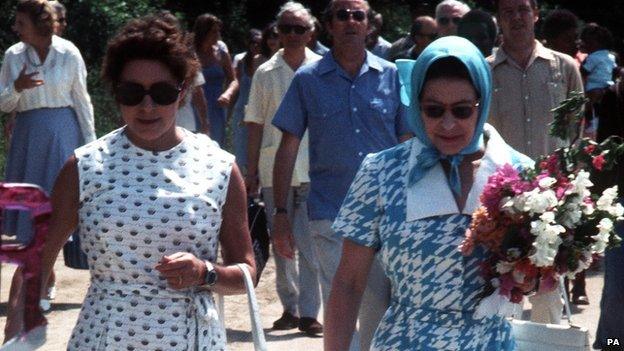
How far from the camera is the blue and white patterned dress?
4453mm

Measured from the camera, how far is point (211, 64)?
45.5 feet

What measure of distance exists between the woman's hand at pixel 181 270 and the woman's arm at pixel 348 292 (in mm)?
462

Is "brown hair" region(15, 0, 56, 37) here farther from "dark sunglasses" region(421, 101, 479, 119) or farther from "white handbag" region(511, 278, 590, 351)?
"dark sunglasses" region(421, 101, 479, 119)

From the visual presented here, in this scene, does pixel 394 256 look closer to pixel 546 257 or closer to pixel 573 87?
pixel 546 257

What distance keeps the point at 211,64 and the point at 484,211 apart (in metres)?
9.66

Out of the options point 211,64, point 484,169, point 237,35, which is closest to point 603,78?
point 211,64

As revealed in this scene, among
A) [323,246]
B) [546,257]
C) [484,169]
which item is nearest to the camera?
[546,257]

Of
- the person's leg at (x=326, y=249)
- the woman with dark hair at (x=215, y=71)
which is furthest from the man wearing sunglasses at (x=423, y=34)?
the person's leg at (x=326, y=249)

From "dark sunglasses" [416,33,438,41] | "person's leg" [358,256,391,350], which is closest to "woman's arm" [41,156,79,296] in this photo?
"person's leg" [358,256,391,350]

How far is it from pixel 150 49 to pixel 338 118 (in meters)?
3.19

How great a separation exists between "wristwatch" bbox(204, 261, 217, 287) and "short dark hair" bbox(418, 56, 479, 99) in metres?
0.85

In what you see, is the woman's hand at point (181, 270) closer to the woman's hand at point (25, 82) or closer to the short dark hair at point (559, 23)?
the woman's hand at point (25, 82)

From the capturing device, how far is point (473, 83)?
4570mm

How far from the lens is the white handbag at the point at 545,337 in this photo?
4.94 metres
